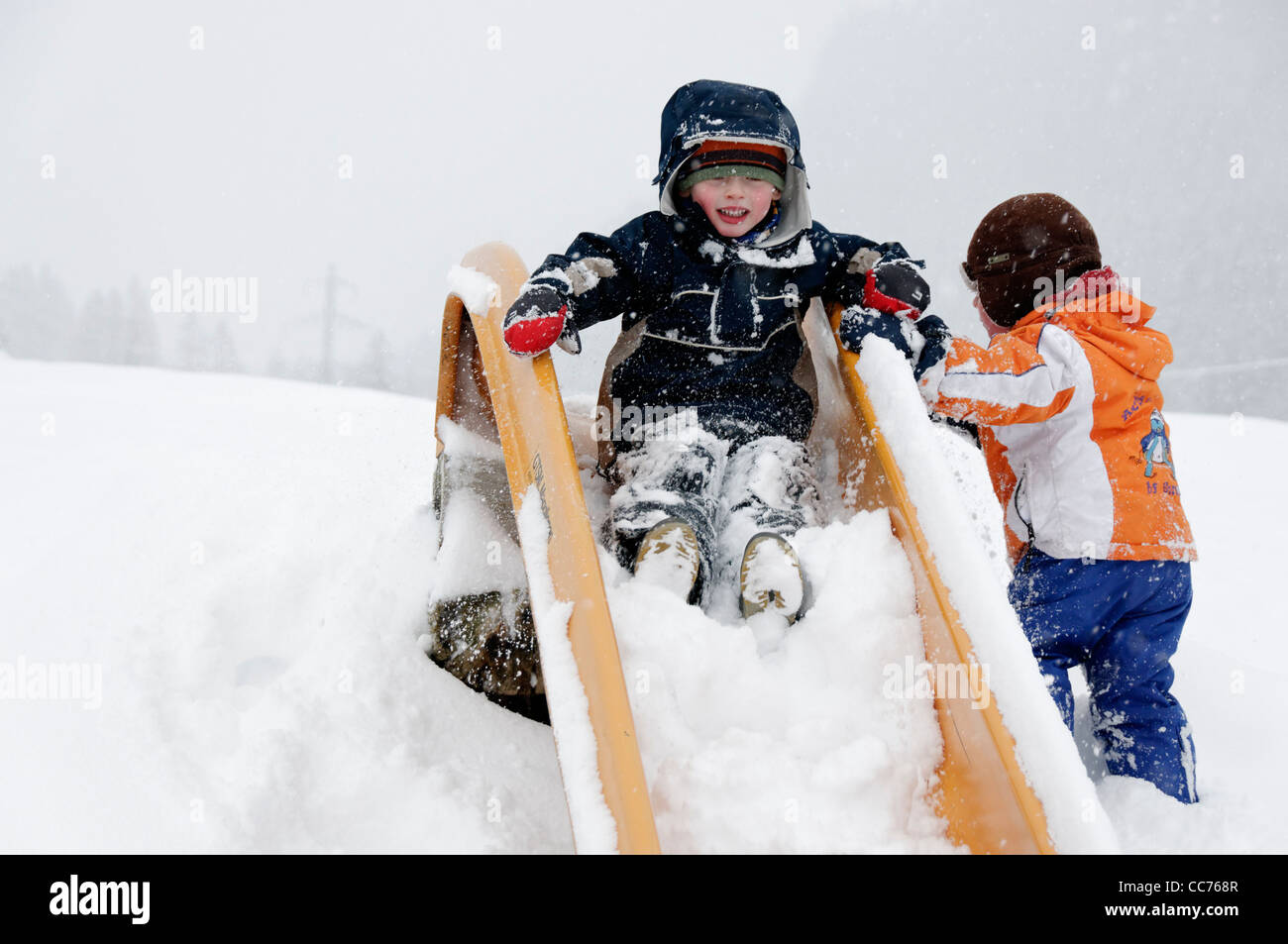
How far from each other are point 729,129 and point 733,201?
168 mm

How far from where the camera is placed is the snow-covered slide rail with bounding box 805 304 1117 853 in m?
1.05

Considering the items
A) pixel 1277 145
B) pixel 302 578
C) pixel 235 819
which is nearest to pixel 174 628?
pixel 302 578

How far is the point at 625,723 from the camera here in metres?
1.11

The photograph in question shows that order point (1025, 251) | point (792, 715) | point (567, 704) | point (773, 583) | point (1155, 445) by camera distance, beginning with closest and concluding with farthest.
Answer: point (567, 704) → point (792, 715) → point (773, 583) → point (1155, 445) → point (1025, 251)

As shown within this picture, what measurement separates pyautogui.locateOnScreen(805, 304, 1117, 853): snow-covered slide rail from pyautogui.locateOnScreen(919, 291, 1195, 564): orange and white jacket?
168mm

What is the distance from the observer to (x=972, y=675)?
121cm

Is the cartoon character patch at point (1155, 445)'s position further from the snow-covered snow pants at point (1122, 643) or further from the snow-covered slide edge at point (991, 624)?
the snow-covered slide edge at point (991, 624)

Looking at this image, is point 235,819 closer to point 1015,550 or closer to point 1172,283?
point 1015,550

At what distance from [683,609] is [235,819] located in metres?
0.78

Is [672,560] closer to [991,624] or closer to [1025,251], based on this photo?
[991,624]

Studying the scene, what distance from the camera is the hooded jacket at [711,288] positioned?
1961mm

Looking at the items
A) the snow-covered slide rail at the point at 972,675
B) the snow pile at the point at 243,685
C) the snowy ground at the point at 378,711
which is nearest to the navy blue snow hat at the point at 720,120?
the snow-covered slide rail at the point at 972,675

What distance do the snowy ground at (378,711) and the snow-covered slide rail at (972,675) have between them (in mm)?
55

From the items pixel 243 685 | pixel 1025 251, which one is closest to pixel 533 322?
pixel 243 685
